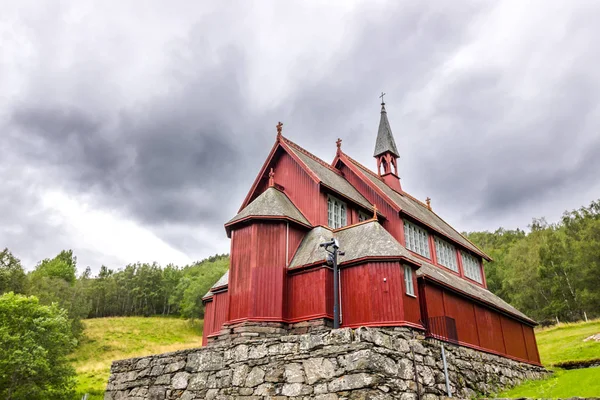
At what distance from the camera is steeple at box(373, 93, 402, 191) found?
34.0 m

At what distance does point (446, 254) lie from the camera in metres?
28.1

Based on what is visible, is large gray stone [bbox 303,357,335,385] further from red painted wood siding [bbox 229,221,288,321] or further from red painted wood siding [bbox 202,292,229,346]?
red painted wood siding [bbox 202,292,229,346]

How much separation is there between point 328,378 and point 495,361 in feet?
33.2

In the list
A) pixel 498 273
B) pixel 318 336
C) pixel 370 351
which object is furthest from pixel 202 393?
pixel 498 273

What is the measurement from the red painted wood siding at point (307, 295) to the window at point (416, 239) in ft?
27.8

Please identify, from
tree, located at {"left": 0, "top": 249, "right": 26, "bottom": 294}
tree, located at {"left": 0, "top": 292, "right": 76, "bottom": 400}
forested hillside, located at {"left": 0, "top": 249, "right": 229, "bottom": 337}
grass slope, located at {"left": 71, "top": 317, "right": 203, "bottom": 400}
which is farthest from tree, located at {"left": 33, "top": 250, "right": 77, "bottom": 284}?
tree, located at {"left": 0, "top": 292, "right": 76, "bottom": 400}

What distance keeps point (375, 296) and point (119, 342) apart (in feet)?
148

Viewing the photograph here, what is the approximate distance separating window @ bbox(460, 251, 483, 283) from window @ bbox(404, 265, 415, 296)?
14.6 meters

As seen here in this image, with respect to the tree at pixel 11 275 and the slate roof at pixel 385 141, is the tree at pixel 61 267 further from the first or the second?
the slate roof at pixel 385 141

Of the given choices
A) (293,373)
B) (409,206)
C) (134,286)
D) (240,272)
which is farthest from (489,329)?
(134,286)

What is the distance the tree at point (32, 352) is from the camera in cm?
2681

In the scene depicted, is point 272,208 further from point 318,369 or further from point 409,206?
point 409,206

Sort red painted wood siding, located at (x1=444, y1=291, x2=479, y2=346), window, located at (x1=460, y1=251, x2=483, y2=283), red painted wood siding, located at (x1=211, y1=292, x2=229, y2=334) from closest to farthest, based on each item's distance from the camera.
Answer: red painted wood siding, located at (x1=444, y1=291, x2=479, y2=346) → red painted wood siding, located at (x1=211, y1=292, x2=229, y2=334) → window, located at (x1=460, y1=251, x2=483, y2=283)

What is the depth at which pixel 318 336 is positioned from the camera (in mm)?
11992
